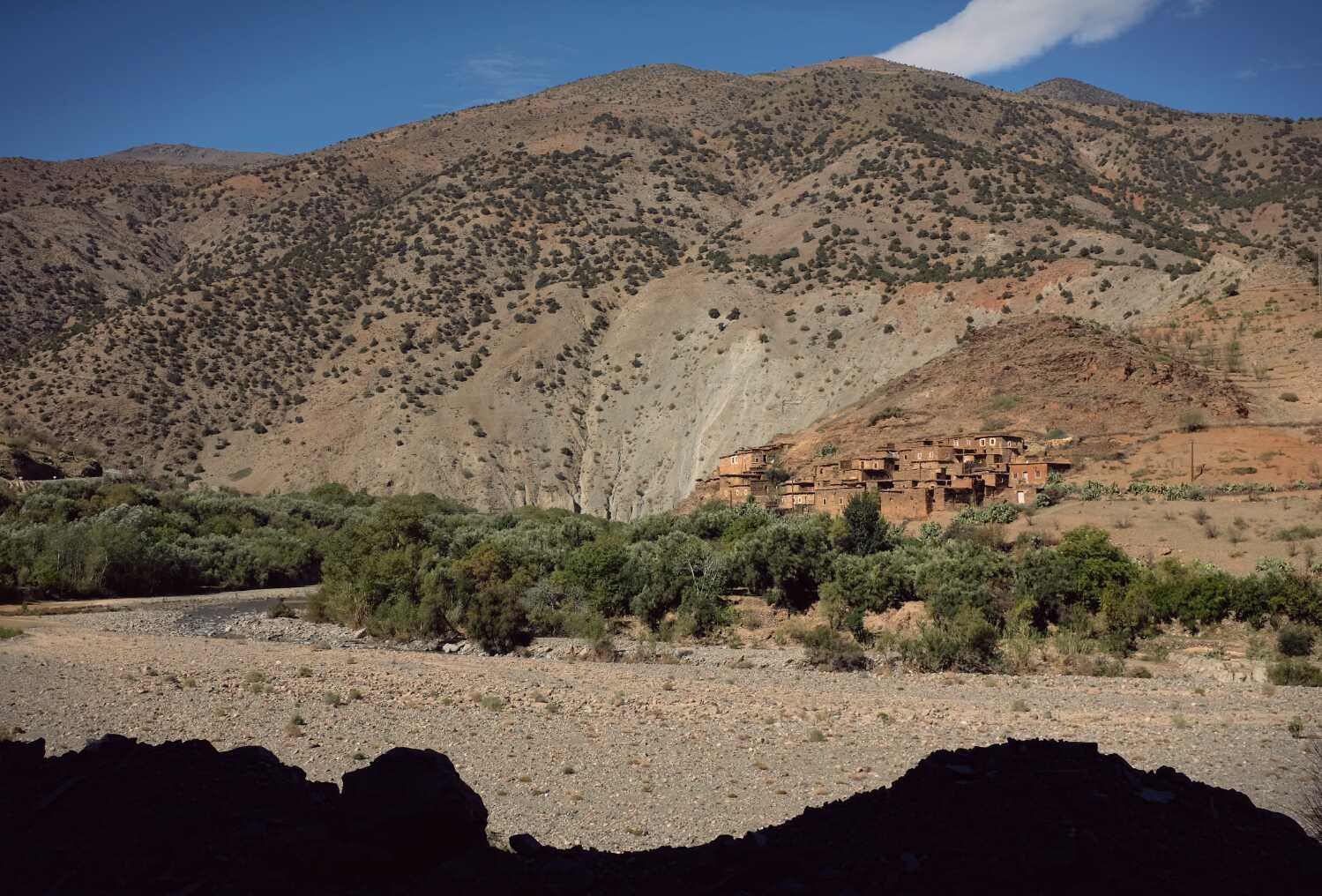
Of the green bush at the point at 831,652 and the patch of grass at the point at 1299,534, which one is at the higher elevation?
the patch of grass at the point at 1299,534

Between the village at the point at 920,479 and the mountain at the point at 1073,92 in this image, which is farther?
the mountain at the point at 1073,92

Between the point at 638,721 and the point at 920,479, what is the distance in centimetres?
2298

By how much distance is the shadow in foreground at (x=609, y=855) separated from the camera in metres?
5.21

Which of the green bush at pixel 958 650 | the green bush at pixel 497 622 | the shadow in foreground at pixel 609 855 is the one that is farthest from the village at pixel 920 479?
the shadow in foreground at pixel 609 855

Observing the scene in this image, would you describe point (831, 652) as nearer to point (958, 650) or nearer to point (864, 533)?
point (958, 650)

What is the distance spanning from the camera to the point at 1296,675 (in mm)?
19906

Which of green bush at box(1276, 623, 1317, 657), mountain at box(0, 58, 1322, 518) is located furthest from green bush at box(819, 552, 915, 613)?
mountain at box(0, 58, 1322, 518)

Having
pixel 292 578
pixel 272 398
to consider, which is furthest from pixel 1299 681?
pixel 272 398

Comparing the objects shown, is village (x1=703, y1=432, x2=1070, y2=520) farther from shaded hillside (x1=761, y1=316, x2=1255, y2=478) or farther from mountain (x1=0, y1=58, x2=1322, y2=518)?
mountain (x1=0, y1=58, x2=1322, y2=518)

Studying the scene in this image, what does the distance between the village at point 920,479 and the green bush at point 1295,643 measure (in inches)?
525

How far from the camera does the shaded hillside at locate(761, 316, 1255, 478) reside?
140 feet

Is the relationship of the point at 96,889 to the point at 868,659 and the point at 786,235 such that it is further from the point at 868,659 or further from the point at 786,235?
the point at 786,235

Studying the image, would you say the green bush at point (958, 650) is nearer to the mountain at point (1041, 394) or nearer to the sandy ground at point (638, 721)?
the sandy ground at point (638, 721)

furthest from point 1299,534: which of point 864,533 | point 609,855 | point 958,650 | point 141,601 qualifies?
point 141,601
